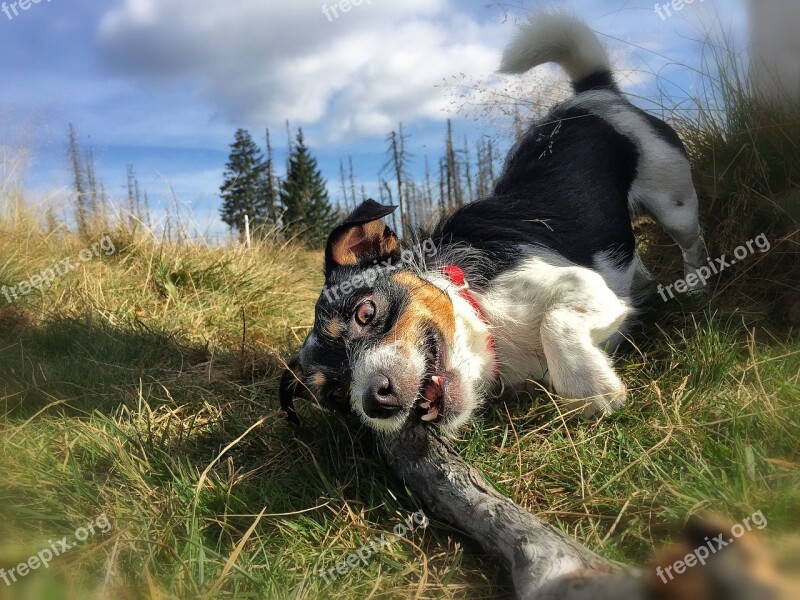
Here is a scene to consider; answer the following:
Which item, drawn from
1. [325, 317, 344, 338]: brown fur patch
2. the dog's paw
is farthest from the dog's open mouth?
the dog's paw

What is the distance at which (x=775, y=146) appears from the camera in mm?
3711

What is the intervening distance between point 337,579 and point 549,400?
4.41 feet

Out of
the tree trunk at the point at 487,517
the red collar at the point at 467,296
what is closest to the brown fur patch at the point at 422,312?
the red collar at the point at 467,296

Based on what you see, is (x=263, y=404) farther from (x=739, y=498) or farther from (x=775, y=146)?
(x=775, y=146)

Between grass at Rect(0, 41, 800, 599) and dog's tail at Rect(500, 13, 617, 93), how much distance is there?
0.78 m

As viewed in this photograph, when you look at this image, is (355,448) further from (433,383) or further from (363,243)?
(363,243)

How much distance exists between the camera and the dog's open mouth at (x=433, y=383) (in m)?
2.52

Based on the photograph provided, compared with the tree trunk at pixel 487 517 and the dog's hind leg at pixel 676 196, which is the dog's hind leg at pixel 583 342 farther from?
the dog's hind leg at pixel 676 196

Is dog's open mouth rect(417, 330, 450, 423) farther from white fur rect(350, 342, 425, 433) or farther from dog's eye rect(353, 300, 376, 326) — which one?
dog's eye rect(353, 300, 376, 326)

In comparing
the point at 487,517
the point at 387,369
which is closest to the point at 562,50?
the point at 387,369

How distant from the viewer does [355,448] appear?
2.71m

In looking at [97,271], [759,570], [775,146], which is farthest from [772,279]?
[97,271]

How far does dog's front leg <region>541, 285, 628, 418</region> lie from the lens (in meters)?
2.58

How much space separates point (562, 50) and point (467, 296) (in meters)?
2.51
